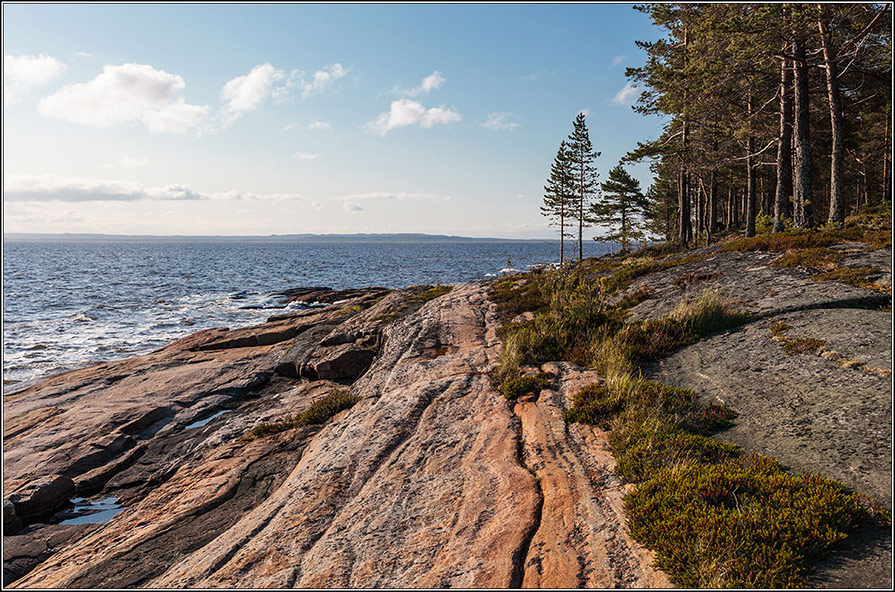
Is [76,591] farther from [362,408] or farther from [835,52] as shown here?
[835,52]

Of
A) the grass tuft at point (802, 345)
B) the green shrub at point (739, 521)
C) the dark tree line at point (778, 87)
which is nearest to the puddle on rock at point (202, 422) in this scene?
the green shrub at point (739, 521)

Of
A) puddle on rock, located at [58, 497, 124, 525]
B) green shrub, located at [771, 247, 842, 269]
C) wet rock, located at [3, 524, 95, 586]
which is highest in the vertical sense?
green shrub, located at [771, 247, 842, 269]

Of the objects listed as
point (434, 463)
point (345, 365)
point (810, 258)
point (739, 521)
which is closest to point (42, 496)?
point (345, 365)

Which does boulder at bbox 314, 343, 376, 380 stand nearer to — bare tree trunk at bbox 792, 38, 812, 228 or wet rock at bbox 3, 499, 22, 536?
wet rock at bbox 3, 499, 22, 536

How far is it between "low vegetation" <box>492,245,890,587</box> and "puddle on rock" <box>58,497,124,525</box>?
9.55m

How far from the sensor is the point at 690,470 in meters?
5.73

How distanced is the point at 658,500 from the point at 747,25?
1616 cm

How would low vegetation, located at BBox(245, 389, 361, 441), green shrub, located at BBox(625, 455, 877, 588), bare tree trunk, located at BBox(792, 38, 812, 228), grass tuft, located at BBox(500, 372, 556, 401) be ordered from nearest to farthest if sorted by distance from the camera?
1. green shrub, located at BBox(625, 455, 877, 588)
2. grass tuft, located at BBox(500, 372, 556, 401)
3. low vegetation, located at BBox(245, 389, 361, 441)
4. bare tree trunk, located at BBox(792, 38, 812, 228)

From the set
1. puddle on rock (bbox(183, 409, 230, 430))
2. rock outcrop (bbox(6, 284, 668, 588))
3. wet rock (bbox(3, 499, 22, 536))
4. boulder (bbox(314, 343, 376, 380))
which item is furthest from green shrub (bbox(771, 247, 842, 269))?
wet rock (bbox(3, 499, 22, 536))

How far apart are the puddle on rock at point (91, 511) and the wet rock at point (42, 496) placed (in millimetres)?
283

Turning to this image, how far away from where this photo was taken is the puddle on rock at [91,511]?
1012cm

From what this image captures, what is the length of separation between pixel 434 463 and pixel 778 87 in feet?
82.2

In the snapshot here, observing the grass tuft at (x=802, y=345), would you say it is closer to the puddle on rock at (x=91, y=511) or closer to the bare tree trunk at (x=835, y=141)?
the bare tree trunk at (x=835, y=141)

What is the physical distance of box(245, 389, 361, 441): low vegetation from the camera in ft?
36.6
